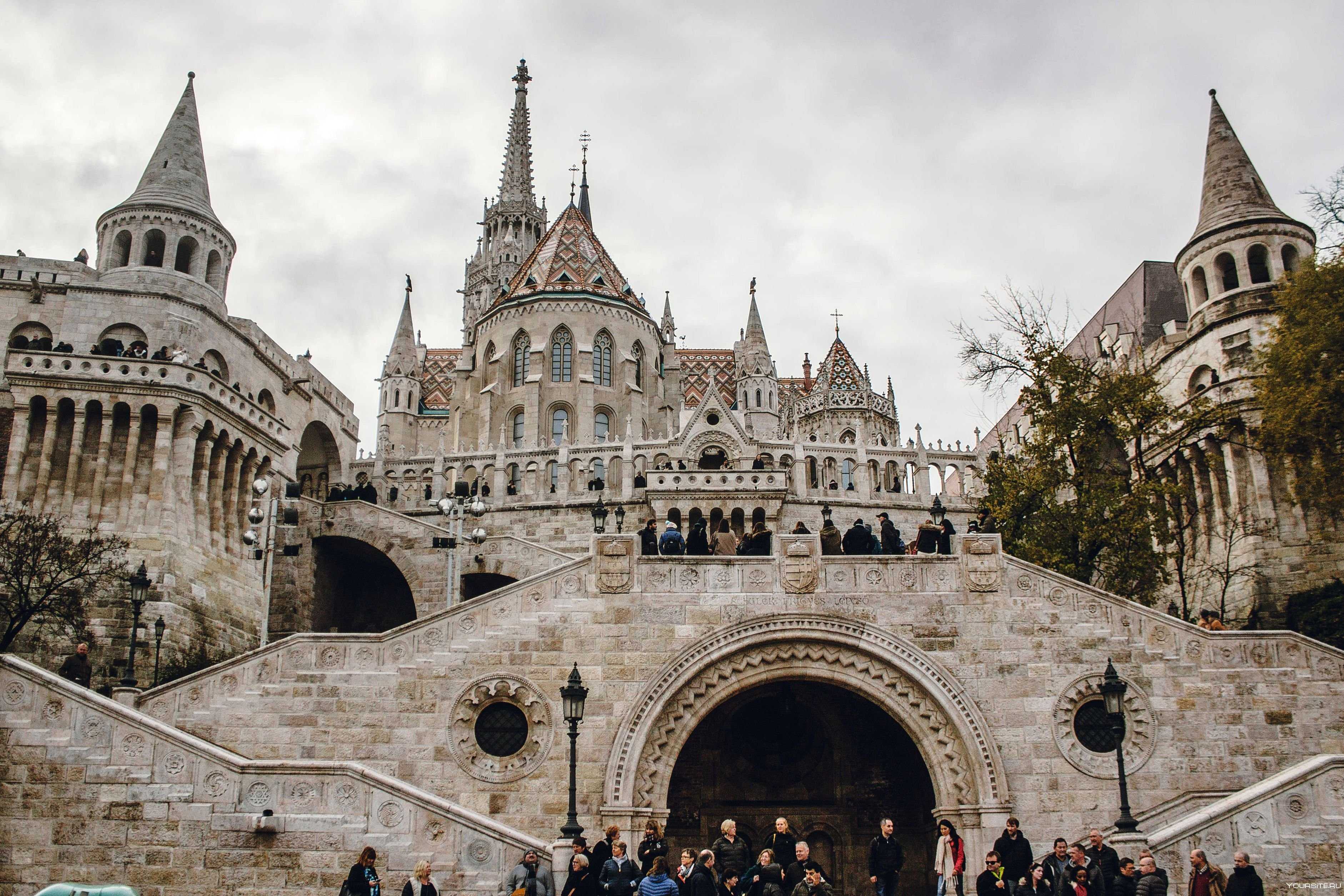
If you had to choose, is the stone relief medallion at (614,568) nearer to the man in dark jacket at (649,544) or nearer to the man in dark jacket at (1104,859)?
the man in dark jacket at (649,544)

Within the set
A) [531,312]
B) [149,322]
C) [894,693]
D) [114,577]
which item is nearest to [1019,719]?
[894,693]

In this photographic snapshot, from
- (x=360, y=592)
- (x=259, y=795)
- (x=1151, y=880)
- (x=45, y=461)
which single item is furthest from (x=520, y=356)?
(x=1151, y=880)

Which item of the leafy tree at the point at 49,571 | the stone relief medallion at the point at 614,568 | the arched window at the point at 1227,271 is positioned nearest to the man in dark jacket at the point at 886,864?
the stone relief medallion at the point at 614,568

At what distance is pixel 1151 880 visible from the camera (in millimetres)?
11328

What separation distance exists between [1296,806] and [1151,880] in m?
4.57

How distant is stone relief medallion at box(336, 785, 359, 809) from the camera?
14.3m

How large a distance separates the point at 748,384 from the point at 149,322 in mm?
26619

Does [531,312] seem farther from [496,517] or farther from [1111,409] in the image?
[1111,409]

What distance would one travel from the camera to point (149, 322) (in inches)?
1113

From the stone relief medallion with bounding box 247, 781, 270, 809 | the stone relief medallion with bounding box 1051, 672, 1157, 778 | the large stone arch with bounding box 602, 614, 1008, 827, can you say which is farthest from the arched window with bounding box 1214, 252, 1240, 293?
the stone relief medallion with bounding box 247, 781, 270, 809

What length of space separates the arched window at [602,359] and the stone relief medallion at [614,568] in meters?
27.8

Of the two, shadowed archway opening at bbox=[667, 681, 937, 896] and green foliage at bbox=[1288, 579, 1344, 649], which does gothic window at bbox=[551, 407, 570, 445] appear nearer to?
shadowed archway opening at bbox=[667, 681, 937, 896]

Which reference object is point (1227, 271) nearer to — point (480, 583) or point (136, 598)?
point (480, 583)

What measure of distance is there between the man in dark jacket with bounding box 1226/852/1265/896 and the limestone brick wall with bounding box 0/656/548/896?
790 cm
